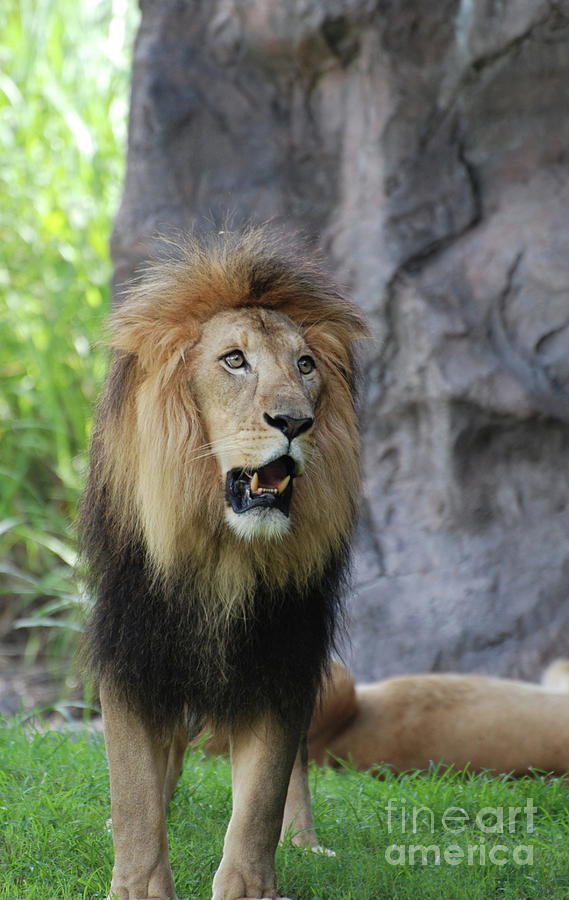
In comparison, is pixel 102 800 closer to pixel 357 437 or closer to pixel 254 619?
pixel 254 619

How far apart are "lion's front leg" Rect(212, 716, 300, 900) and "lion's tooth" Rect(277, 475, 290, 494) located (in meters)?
0.60

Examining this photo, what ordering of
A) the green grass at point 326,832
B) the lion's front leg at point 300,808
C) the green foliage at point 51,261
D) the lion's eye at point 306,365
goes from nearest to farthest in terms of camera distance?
the lion's eye at point 306,365 < the green grass at point 326,832 < the lion's front leg at point 300,808 < the green foliage at point 51,261

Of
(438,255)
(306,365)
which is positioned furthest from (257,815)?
(438,255)

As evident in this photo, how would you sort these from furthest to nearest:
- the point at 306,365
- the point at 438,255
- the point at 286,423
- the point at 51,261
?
the point at 51,261
the point at 438,255
the point at 306,365
the point at 286,423

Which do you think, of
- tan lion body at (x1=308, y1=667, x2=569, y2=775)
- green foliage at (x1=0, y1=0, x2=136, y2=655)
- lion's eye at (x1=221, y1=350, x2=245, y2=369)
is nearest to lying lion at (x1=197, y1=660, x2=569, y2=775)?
tan lion body at (x1=308, y1=667, x2=569, y2=775)

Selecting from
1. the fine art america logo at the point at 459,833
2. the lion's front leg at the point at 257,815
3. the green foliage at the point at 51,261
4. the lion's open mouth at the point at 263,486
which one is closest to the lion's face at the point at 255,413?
the lion's open mouth at the point at 263,486

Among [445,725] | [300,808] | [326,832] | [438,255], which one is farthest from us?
[438,255]

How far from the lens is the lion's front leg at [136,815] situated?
8.62ft

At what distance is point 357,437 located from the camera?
2.82m

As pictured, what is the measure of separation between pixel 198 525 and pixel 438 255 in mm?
3100

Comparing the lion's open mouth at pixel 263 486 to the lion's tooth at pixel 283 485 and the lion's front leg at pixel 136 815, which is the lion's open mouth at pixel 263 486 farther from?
the lion's front leg at pixel 136 815

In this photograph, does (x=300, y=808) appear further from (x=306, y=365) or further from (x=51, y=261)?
(x=51, y=261)

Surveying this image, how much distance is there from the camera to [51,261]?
7.76 meters

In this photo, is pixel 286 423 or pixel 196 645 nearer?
pixel 286 423
